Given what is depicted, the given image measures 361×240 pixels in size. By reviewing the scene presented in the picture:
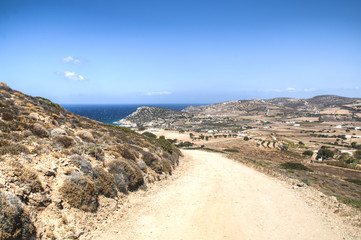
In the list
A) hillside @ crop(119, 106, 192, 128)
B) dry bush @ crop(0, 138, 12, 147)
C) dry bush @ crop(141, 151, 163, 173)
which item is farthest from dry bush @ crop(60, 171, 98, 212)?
hillside @ crop(119, 106, 192, 128)

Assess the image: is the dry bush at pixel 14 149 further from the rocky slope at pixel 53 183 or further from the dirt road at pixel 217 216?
the dirt road at pixel 217 216

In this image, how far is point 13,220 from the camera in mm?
5836

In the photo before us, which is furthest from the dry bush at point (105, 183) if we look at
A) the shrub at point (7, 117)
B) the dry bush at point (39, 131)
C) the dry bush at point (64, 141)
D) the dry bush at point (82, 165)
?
the shrub at point (7, 117)

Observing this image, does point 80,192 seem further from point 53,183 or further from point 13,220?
point 13,220

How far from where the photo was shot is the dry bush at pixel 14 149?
8380 millimetres

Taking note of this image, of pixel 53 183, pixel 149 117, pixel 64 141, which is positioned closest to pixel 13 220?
pixel 53 183

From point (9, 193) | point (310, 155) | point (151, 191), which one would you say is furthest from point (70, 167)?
point (310, 155)

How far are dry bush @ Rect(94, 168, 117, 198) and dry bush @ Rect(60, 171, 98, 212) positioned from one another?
644 mm

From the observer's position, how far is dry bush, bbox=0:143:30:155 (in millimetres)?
8380

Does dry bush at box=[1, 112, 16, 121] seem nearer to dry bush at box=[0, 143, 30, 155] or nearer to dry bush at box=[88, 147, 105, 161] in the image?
dry bush at box=[0, 143, 30, 155]

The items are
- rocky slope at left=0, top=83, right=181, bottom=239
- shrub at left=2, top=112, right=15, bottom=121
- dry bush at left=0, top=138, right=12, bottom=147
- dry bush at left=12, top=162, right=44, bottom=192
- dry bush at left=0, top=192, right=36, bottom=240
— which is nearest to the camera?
dry bush at left=0, top=192, right=36, bottom=240

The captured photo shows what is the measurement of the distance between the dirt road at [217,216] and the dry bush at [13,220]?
2.47 m

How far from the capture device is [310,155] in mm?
46281

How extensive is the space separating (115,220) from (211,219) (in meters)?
4.67
